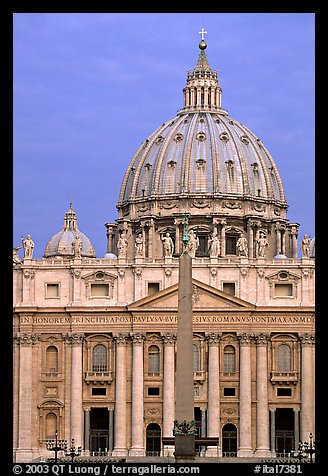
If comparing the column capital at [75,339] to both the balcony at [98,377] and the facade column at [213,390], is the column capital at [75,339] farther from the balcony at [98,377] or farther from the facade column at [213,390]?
the facade column at [213,390]

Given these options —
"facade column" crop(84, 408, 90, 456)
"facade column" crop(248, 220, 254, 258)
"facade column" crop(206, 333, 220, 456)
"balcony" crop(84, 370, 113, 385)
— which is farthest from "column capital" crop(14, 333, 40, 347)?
"facade column" crop(248, 220, 254, 258)

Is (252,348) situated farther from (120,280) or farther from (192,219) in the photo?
(192,219)

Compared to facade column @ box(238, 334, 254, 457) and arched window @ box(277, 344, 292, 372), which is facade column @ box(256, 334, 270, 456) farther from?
arched window @ box(277, 344, 292, 372)

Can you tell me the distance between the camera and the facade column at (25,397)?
97.8 metres

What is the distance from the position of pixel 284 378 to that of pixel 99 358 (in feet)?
40.6

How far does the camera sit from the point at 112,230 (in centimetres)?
12888

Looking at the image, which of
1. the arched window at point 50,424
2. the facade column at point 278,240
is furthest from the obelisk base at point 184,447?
the facade column at point 278,240

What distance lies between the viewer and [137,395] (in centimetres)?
9894

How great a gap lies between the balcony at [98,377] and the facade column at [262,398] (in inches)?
386

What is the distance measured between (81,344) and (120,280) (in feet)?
16.5

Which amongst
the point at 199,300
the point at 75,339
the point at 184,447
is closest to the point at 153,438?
the point at 75,339

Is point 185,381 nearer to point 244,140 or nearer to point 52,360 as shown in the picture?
point 52,360
